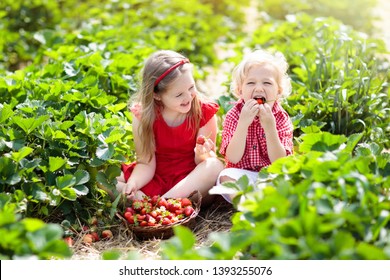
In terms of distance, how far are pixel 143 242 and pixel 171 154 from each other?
2.05ft

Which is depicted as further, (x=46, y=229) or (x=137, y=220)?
(x=137, y=220)

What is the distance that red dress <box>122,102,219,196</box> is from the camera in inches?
131

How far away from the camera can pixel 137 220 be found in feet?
9.60

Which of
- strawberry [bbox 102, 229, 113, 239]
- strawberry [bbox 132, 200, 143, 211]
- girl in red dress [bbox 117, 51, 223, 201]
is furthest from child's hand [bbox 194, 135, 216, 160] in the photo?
strawberry [bbox 102, 229, 113, 239]

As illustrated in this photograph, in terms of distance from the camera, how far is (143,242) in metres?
2.95

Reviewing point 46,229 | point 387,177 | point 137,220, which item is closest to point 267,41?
point 137,220

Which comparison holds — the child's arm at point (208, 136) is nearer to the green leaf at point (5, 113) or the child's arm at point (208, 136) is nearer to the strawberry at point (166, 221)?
the strawberry at point (166, 221)

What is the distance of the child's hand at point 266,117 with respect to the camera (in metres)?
2.96

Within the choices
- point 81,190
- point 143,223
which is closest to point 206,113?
point 143,223

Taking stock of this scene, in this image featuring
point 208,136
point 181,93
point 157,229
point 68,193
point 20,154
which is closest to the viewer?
point 20,154

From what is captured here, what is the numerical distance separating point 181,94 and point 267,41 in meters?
2.34

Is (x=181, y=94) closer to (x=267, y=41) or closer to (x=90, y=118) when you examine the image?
(x=90, y=118)

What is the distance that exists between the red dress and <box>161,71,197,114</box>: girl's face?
0.57 ft

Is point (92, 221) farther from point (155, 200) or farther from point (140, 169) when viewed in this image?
point (140, 169)
